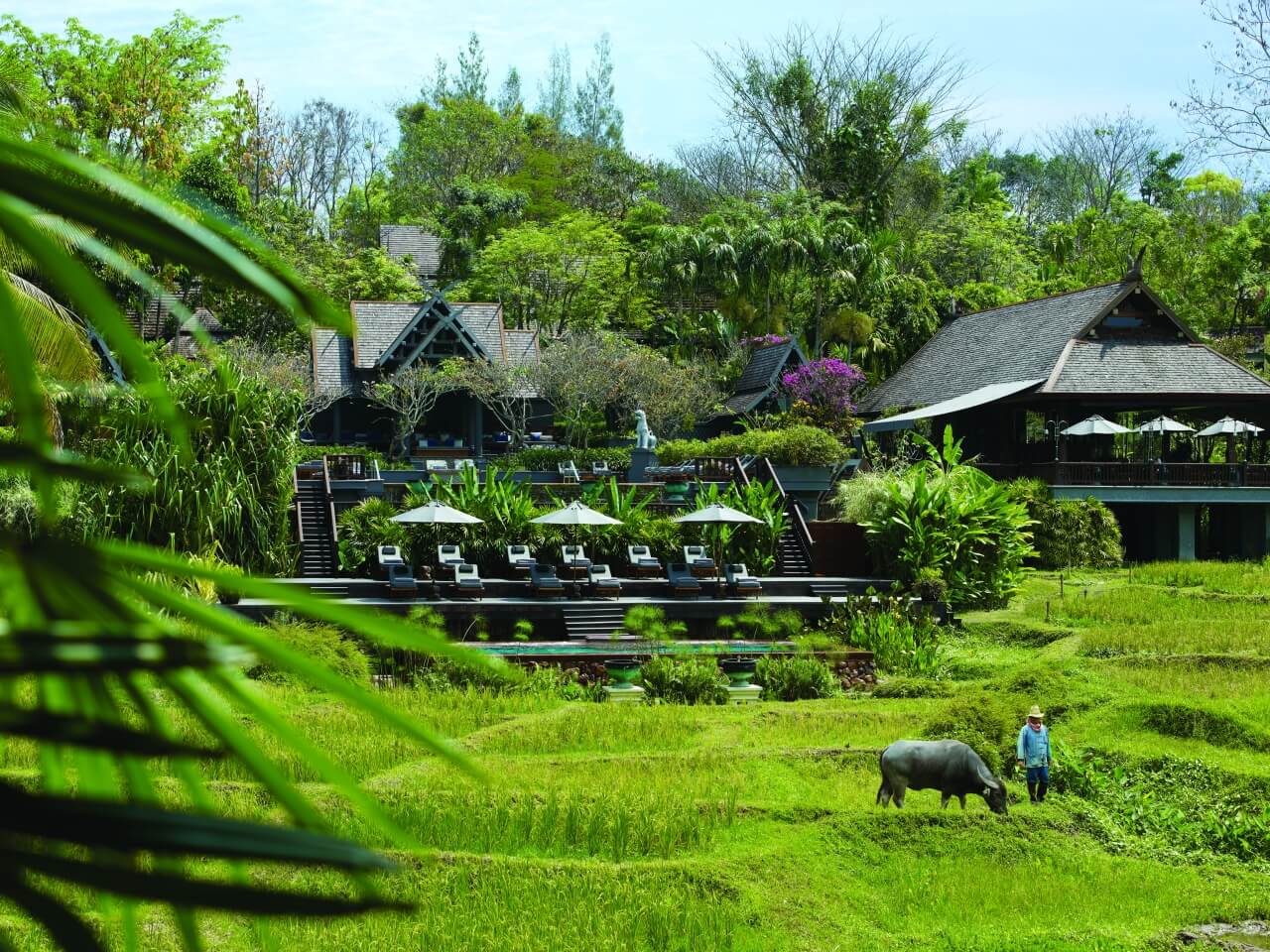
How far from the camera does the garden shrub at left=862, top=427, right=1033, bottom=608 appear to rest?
75.6 ft

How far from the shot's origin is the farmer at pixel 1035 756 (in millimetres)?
11414

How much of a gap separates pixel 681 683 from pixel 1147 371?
66.0 feet

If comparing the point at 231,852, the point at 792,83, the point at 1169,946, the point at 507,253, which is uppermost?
the point at 792,83

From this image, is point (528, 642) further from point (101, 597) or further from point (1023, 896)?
point (101, 597)

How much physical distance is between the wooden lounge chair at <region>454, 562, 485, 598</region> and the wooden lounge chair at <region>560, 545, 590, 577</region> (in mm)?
1458

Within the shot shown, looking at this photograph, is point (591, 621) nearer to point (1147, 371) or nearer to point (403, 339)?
point (1147, 371)

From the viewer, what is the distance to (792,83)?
52938 mm

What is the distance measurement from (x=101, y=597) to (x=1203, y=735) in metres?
15.2

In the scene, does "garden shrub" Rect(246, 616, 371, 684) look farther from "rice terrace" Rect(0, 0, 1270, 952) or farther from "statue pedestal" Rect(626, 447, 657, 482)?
"statue pedestal" Rect(626, 447, 657, 482)

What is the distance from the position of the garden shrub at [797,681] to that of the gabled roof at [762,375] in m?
22.3

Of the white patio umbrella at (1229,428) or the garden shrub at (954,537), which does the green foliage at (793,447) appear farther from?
the white patio umbrella at (1229,428)

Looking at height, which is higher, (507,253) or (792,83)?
(792,83)

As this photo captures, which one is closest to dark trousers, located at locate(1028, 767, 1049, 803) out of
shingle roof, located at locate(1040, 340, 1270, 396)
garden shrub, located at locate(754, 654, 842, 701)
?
garden shrub, located at locate(754, 654, 842, 701)

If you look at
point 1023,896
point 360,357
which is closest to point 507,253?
point 360,357
